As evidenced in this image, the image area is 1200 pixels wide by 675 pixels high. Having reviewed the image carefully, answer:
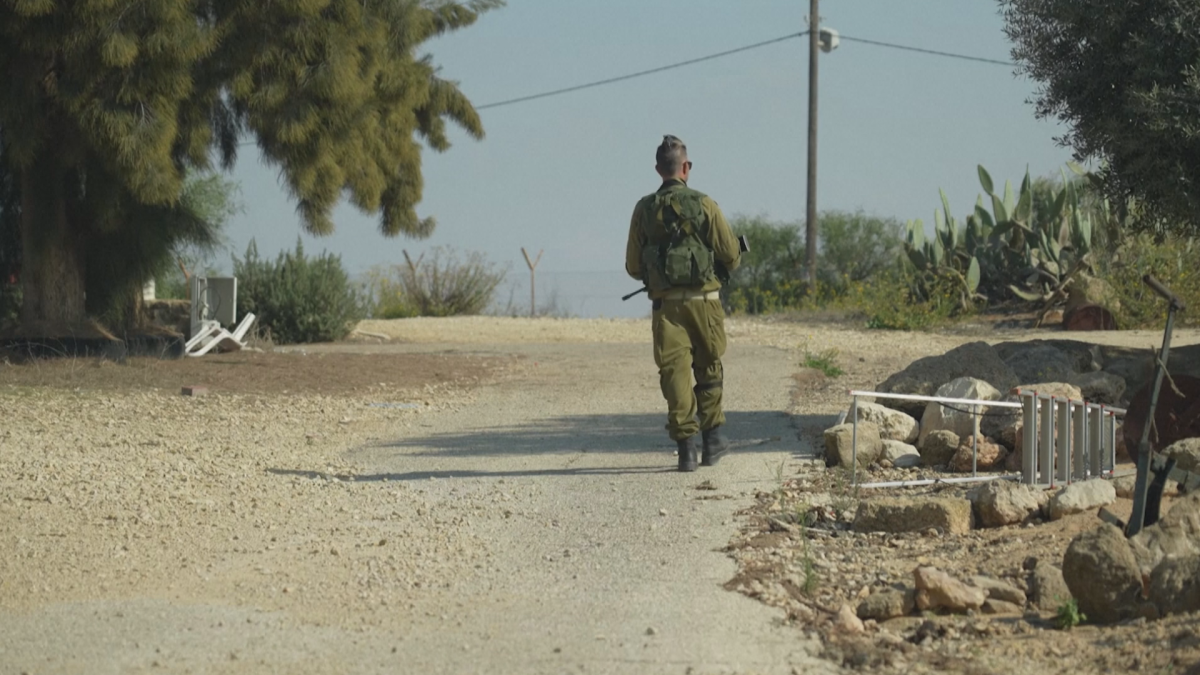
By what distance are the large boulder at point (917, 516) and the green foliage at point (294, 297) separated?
14317 mm

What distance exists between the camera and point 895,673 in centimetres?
420

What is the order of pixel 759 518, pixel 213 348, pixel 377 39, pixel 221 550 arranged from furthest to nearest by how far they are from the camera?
pixel 213 348
pixel 377 39
pixel 759 518
pixel 221 550

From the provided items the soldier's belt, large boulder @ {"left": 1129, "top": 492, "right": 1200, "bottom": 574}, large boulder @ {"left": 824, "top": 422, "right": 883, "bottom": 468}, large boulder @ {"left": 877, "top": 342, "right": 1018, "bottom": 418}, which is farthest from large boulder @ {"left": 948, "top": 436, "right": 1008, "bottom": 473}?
large boulder @ {"left": 1129, "top": 492, "right": 1200, "bottom": 574}

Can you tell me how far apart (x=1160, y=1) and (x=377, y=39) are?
8807 mm

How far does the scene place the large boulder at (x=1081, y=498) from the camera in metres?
6.07

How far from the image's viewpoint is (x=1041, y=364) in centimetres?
1035

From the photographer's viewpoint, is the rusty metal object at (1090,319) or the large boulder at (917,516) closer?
the large boulder at (917,516)

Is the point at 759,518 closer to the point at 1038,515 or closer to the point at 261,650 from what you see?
the point at 1038,515

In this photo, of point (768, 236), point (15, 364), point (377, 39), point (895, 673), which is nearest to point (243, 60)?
point (377, 39)

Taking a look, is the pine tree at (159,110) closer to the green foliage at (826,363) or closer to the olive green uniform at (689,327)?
the green foliage at (826,363)

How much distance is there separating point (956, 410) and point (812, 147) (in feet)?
67.7

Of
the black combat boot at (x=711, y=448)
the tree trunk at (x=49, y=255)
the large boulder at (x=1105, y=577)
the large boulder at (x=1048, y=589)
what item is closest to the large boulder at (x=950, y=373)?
the black combat boot at (x=711, y=448)

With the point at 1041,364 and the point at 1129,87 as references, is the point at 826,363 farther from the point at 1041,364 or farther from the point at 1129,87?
the point at 1129,87

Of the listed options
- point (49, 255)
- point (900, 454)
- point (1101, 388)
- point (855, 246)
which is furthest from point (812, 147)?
point (900, 454)
